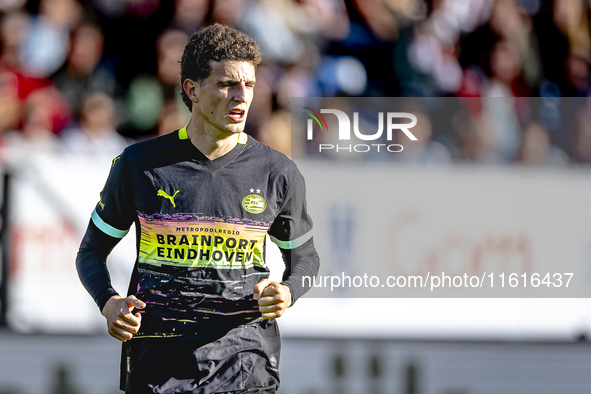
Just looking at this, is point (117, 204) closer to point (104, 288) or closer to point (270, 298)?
point (104, 288)

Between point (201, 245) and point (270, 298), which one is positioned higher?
point (201, 245)

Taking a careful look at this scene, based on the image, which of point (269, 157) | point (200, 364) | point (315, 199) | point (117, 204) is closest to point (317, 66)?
point (315, 199)

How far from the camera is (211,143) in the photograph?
2.82m

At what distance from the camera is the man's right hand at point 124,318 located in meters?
2.52

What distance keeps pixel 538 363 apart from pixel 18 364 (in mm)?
3972

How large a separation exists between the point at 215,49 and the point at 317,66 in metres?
3.58

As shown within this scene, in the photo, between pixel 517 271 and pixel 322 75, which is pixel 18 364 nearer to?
pixel 322 75

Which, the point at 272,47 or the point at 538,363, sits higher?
the point at 272,47

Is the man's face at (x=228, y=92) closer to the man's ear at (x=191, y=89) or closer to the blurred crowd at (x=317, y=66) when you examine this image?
the man's ear at (x=191, y=89)

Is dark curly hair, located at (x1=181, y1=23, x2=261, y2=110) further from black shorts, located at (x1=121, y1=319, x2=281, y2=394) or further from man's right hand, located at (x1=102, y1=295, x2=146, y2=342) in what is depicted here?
black shorts, located at (x1=121, y1=319, x2=281, y2=394)

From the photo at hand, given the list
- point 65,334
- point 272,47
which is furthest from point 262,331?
point 272,47

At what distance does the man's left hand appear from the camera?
254 cm

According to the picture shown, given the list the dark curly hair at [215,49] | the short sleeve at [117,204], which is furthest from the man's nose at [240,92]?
the short sleeve at [117,204]

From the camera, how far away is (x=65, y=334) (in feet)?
16.8
